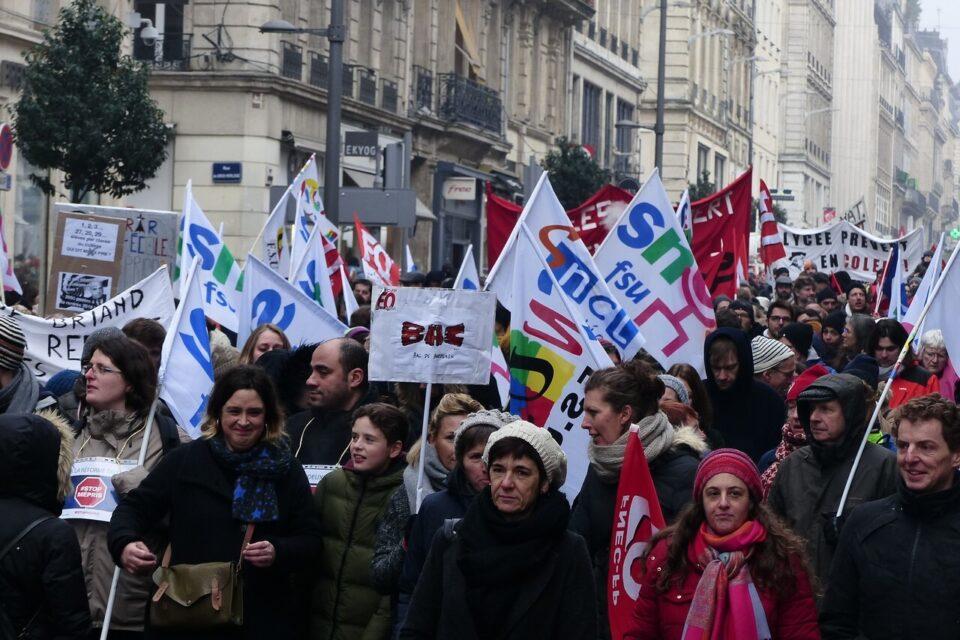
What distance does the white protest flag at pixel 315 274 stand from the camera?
1236 centimetres

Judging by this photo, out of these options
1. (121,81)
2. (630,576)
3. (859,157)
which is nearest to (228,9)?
(121,81)

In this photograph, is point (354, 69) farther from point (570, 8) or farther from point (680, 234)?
point (680, 234)

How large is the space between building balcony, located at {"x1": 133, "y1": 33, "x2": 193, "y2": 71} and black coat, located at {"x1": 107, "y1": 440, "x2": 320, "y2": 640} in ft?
70.4

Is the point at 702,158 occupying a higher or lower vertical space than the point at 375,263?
higher

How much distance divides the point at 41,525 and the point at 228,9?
22.3 meters

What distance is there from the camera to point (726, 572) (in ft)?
15.7

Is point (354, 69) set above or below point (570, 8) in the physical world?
below

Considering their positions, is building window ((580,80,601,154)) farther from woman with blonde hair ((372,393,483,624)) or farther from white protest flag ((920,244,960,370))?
woman with blonde hair ((372,393,483,624))

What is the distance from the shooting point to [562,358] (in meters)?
7.38

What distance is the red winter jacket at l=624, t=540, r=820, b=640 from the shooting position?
4.81 meters

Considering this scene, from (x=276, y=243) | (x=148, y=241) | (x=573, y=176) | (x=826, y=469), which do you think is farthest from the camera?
(x=573, y=176)

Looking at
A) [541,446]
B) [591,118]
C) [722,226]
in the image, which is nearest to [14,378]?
[541,446]

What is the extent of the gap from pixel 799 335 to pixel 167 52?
57.2 feet

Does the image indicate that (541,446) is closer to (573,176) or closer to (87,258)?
(87,258)
